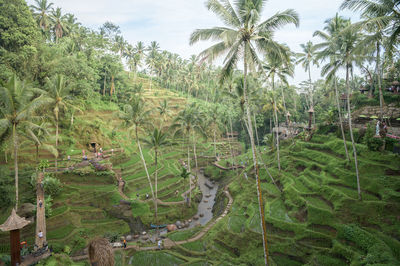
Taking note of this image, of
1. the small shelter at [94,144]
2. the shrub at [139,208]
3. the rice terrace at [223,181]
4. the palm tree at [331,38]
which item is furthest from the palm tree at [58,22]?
the palm tree at [331,38]

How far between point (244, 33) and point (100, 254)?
1058 cm

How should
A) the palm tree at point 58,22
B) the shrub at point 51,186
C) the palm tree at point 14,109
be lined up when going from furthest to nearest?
the palm tree at point 58,22
the shrub at point 51,186
the palm tree at point 14,109

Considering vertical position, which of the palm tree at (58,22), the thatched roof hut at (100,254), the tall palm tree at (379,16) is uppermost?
the palm tree at (58,22)

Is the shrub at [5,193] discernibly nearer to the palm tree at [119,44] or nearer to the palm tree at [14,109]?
the palm tree at [14,109]

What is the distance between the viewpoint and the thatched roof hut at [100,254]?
2973mm

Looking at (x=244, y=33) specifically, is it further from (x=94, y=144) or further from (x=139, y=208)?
(x=94, y=144)

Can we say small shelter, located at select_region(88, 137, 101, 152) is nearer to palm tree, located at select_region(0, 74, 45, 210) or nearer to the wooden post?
palm tree, located at select_region(0, 74, 45, 210)

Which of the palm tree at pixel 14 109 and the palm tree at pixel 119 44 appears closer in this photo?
the palm tree at pixel 14 109

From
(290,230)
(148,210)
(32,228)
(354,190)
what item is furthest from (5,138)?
(354,190)

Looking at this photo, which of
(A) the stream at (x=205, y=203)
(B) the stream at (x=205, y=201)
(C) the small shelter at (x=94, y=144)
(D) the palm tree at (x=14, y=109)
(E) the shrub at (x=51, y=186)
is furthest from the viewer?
(C) the small shelter at (x=94, y=144)

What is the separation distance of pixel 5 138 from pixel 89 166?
29.2 feet

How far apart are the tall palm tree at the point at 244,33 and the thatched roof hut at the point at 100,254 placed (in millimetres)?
8078

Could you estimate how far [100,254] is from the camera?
3.03m

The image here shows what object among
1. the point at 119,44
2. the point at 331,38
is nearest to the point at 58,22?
the point at 119,44
